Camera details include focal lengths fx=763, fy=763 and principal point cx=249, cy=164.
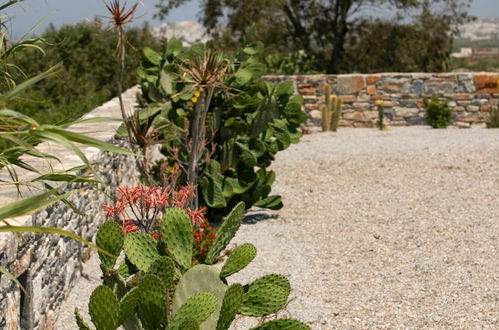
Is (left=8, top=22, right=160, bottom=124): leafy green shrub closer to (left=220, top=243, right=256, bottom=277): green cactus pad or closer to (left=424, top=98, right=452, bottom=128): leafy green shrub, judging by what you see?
(left=424, top=98, right=452, bottom=128): leafy green shrub

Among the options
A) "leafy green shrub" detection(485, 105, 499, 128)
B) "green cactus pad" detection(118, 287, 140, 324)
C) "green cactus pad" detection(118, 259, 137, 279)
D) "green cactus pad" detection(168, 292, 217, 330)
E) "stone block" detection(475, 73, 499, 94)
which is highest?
"green cactus pad" detection(118, 287, 140, 324)

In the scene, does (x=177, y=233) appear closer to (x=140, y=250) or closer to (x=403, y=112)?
(x=140, y=250)

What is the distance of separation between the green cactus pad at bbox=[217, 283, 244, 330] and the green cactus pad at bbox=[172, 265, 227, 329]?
205mm

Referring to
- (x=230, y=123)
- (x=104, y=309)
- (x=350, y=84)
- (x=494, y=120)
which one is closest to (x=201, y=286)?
(x=104, y=309)

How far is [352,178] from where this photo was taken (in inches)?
327

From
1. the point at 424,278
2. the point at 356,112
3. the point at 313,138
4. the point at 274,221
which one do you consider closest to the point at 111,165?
the point at 274,221

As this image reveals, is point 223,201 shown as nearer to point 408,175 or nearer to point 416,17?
point 408,175

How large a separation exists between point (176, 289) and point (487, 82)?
35.4 feet

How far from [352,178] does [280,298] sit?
17.1ft

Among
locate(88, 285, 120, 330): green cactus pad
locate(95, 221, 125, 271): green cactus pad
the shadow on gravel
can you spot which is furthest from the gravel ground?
locate(88, 285, 120, 330): green cactus pad

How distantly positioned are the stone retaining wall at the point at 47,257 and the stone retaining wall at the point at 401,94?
775cm

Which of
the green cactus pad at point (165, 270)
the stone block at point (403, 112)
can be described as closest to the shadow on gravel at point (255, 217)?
the green cactus pad at point (165, 270)

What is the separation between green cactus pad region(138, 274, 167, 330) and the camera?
9.16 ft

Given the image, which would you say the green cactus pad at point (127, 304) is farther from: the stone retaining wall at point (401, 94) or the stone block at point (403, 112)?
the stone block at point (403, 112)
